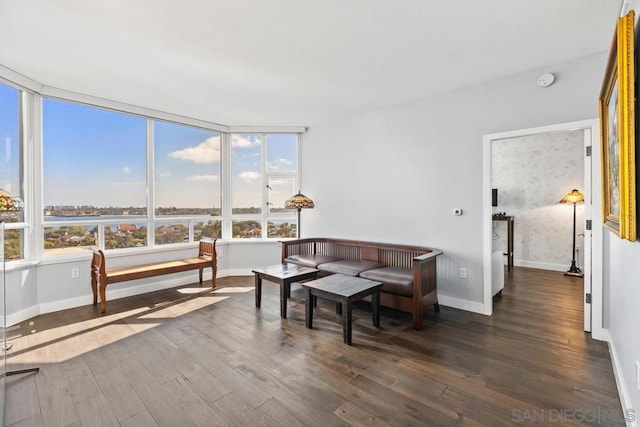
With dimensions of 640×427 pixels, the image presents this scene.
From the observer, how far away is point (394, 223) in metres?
4.20

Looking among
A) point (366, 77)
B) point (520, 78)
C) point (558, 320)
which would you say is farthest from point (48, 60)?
point (558, 320)

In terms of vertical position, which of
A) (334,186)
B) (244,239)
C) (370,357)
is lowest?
(370,357)

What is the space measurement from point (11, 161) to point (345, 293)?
12.7 ft

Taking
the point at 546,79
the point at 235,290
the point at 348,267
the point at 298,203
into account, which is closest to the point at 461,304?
the point at 348,267

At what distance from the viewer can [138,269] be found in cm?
392

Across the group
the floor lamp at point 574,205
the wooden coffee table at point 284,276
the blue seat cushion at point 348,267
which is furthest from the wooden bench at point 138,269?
the floor lamp at point 574,205

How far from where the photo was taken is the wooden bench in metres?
3.54

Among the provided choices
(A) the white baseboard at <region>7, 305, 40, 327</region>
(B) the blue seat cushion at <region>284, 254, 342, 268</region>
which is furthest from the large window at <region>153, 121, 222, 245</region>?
(B) the blue seat cushion at <region>284, 254, 342, 268</region>

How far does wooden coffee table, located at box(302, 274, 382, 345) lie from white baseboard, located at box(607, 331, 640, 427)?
5.77 feet

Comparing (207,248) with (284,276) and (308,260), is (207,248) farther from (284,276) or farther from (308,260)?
(284,276)

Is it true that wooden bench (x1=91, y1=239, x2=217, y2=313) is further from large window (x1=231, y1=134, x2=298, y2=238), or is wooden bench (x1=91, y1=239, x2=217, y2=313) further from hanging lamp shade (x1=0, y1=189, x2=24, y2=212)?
hanging lamp shade (x1=0, y1=189, x2=24, y2=212)

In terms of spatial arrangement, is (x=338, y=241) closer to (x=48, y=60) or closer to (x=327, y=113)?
(x=327, y=113)

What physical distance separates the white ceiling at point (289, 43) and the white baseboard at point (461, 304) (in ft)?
8.31

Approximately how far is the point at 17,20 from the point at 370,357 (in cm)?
379
